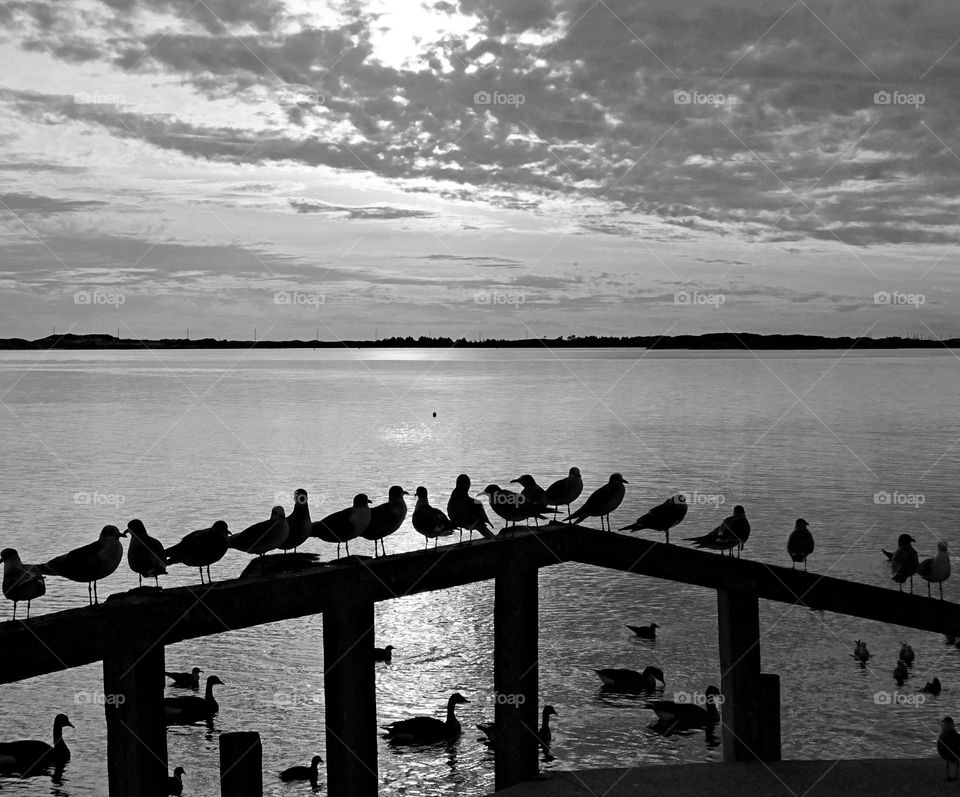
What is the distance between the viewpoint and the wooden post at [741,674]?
8.41m

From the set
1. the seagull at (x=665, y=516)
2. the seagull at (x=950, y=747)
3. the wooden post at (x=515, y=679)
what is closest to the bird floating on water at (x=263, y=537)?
the wooden post at (x=515, y=679)

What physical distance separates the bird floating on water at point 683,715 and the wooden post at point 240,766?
34.3 feet

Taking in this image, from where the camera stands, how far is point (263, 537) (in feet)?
34.3

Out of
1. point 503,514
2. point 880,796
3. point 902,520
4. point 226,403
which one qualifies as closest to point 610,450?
point 902,520

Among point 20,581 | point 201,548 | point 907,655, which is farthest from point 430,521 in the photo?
point 907,655

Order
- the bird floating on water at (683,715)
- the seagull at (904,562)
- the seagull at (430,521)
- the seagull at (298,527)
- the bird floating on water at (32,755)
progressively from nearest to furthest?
1. the seagull at (298,527)
2. the seagull at (430,521)
3. the bird floating on water at (32,755)
4. the bird floating on water at (683,715)
5. the seagull at (904,562)

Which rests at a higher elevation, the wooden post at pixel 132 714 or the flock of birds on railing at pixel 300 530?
the flock of birds on railing at pixel 300 530

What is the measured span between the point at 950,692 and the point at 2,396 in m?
98.1

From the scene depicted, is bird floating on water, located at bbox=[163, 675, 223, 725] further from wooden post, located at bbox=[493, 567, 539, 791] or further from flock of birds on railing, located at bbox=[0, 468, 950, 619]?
wooden post, located at bbox=[493, 567, 539, 791]

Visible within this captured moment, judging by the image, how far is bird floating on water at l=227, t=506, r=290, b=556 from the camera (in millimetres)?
10203

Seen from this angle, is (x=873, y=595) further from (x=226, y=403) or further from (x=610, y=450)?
(x=226, y=403)

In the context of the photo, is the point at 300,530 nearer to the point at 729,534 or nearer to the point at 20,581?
the point at 20,581

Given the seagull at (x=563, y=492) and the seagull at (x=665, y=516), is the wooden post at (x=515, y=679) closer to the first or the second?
the seagull at (x=563, y=492)

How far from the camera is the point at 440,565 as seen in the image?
23.4 ft
